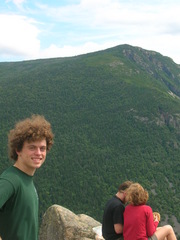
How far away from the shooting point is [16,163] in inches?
193

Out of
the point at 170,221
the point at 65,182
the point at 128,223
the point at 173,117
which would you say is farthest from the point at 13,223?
the point at 173,117

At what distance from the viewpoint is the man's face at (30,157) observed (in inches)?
192


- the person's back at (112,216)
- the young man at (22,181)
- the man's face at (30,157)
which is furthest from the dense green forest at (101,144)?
the man's face at (30,157)

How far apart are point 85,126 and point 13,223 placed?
169 meters

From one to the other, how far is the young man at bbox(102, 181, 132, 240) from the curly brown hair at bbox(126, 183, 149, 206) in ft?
1.81

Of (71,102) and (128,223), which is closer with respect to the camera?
(128,223)

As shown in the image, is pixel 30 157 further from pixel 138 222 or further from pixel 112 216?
pixel 112 216

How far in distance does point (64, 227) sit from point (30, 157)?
7.62 metres

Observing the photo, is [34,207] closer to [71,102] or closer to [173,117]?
[173,117]

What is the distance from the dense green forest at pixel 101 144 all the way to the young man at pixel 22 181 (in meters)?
110

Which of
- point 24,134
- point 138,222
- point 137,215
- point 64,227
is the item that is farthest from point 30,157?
point 64,227

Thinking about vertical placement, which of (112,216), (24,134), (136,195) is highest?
(24,134)

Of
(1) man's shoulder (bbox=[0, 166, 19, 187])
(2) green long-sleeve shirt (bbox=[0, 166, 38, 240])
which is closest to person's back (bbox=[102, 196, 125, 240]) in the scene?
(2) green long-sleeve shirt (bbox=[0, 166, 38, 240])

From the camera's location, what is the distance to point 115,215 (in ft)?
30.0
